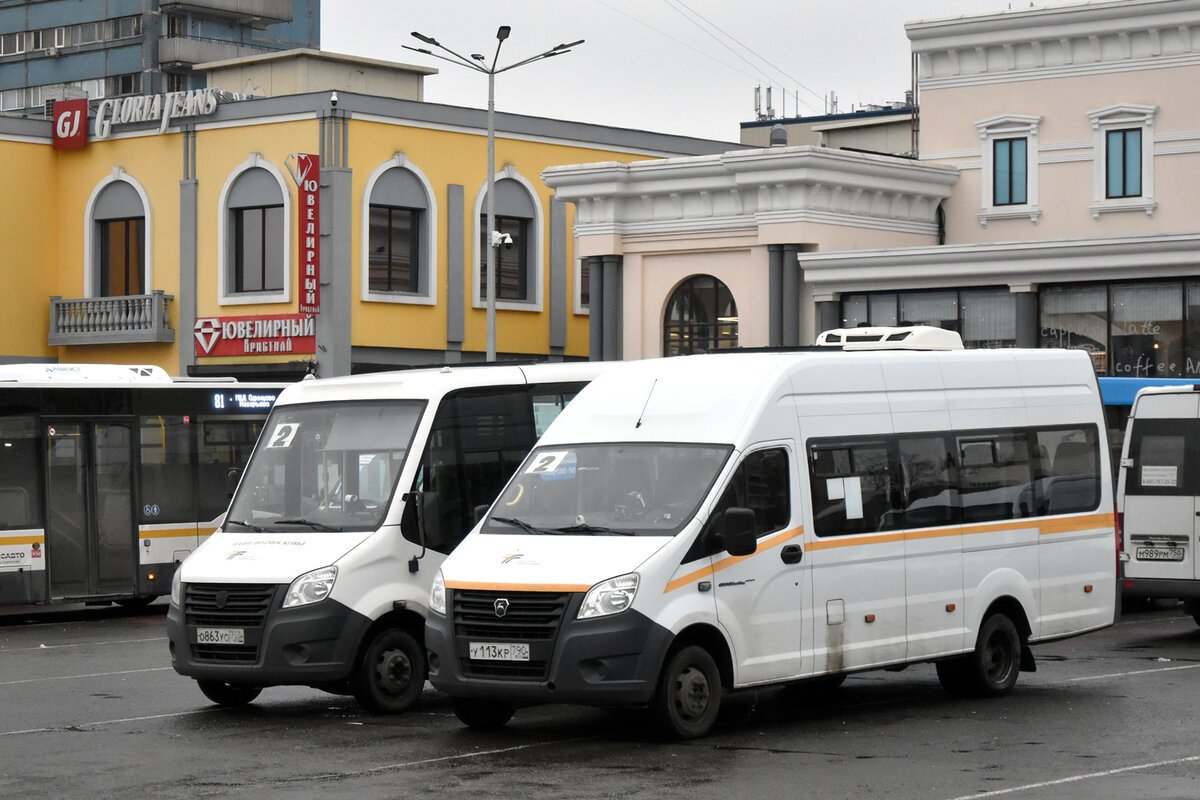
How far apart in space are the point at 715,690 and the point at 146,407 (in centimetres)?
1376

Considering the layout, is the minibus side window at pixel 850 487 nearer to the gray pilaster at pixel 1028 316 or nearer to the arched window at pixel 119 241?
the gray pilaster at pixel 1028 316

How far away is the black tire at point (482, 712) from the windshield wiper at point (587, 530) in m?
1.21

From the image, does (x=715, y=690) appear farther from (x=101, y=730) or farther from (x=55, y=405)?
(x=55, y=405)

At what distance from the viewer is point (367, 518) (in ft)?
45.6

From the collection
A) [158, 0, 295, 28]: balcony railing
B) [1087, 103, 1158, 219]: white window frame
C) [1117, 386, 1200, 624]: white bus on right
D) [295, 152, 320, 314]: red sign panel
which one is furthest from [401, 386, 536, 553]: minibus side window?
[158, 0, 295, 28]: balcony railing

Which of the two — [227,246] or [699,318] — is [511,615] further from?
[227,246]

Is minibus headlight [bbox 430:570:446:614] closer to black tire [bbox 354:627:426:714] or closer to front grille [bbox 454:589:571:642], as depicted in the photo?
front grille [bbox 454:589:571:642]

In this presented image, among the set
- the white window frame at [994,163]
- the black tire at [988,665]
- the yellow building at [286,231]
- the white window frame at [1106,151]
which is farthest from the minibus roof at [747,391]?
the white window frame at [994,163]

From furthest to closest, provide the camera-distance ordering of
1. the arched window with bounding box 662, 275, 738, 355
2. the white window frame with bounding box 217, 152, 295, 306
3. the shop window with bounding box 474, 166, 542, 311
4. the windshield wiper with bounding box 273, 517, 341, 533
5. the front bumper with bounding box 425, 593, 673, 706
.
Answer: the shop window with bounding box 474, 166, 542, 311 → the white window frame with bounding box 217, 152, 295, 306 → the arched window with bounding box 662, 275, 738, 355 → the windshield wiper with bounding box 273, 517, 341, 533 → the front bumper with bounding box 425, 593, 673, 706

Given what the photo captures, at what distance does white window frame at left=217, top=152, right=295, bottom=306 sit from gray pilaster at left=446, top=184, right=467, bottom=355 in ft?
12.0

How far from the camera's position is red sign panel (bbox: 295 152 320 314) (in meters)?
40.5

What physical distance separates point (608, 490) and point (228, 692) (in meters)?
3.74

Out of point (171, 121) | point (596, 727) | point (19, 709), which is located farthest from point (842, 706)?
point (171, 121)

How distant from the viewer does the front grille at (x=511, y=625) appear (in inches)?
456
